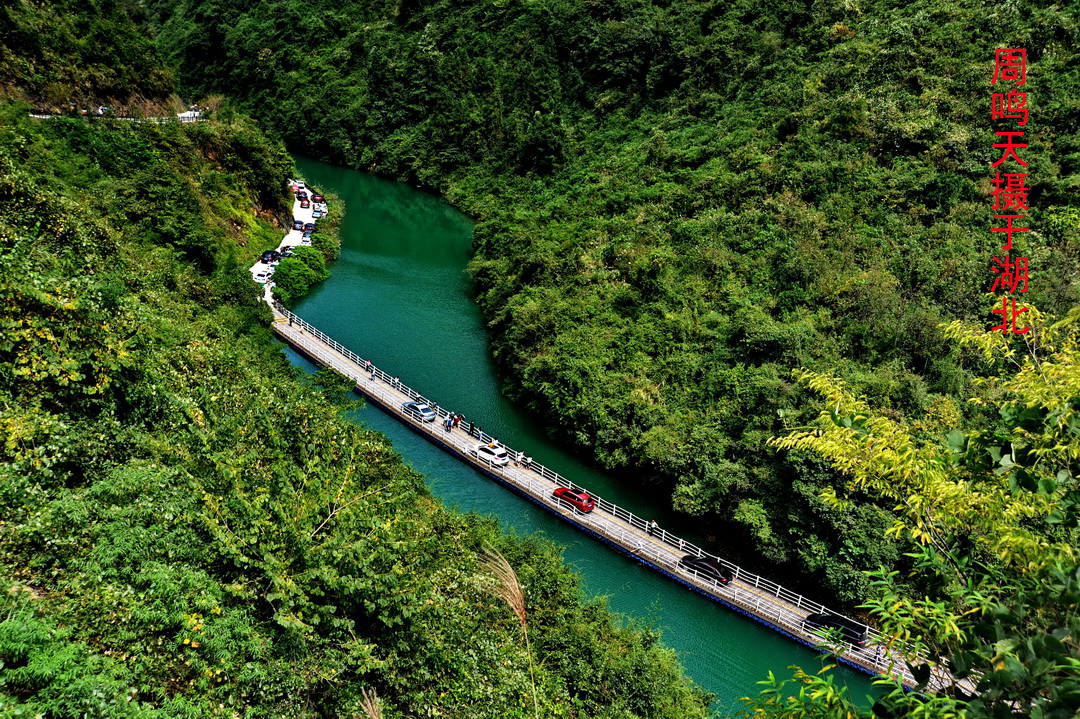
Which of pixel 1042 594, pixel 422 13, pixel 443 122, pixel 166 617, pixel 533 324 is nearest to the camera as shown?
pixel 1042 594

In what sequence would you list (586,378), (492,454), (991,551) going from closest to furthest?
1. (991,551)
2. (492,454)
3. (586,378)

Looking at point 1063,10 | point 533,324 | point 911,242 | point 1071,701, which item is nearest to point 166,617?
point 1071,701

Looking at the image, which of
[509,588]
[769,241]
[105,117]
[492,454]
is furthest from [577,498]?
[105,117]

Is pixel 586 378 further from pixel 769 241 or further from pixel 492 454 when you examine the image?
pixel 769 241

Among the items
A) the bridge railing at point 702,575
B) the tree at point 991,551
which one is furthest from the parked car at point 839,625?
the tree at point 991,551

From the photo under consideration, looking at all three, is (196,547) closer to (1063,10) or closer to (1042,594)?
(1042,594)
